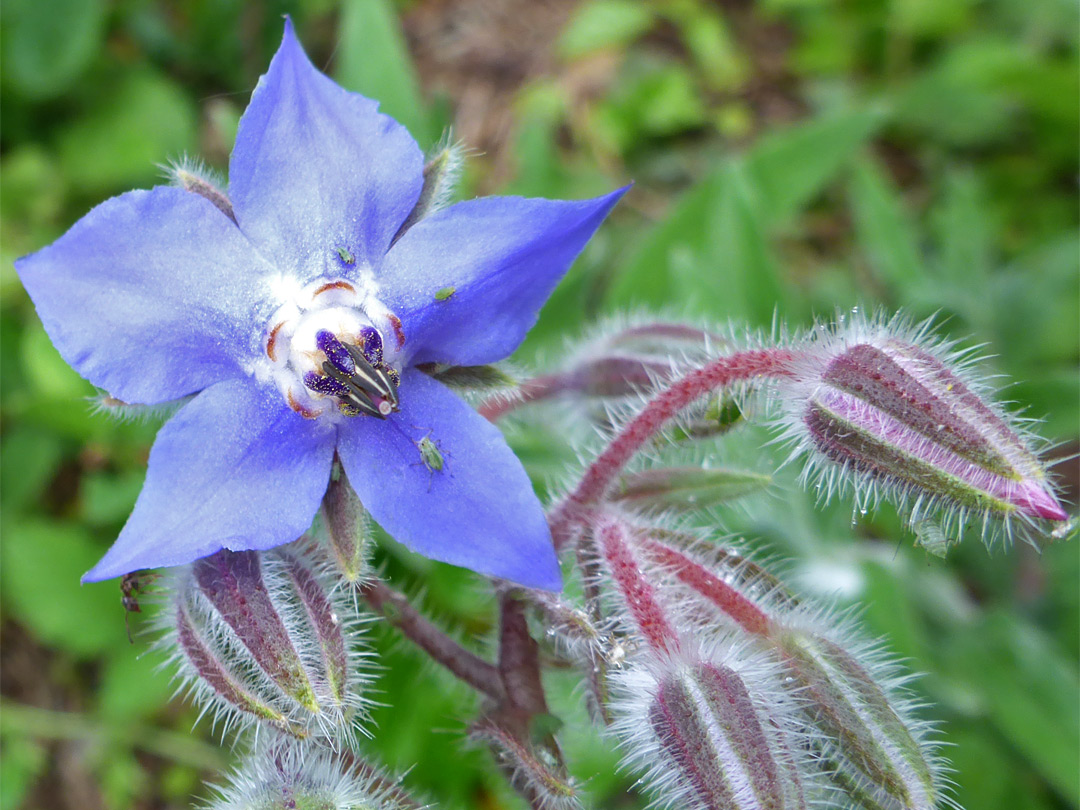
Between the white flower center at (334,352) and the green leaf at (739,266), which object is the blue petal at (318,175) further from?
the green leaf at (739,266)

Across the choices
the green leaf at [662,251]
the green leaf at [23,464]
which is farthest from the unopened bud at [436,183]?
the green leaf at [23,464]

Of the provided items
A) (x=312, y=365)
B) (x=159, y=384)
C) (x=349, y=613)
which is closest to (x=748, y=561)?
(x=349, y=613)

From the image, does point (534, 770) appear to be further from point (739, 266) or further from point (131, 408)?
point (739, 266)

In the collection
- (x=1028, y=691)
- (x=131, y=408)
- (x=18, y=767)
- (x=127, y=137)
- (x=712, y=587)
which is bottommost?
(x=18, y=767)

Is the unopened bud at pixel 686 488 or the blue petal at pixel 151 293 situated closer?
the blue petal at pixel 151 293

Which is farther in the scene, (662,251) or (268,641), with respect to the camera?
(662,251)

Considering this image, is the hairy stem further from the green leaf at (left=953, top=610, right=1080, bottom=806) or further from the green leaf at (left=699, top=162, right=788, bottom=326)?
the green leaf at (left=953, top=610, right=1080, bottom=806)

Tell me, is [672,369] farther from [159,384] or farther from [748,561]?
[159,384]

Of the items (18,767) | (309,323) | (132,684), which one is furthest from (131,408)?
(18,767)
